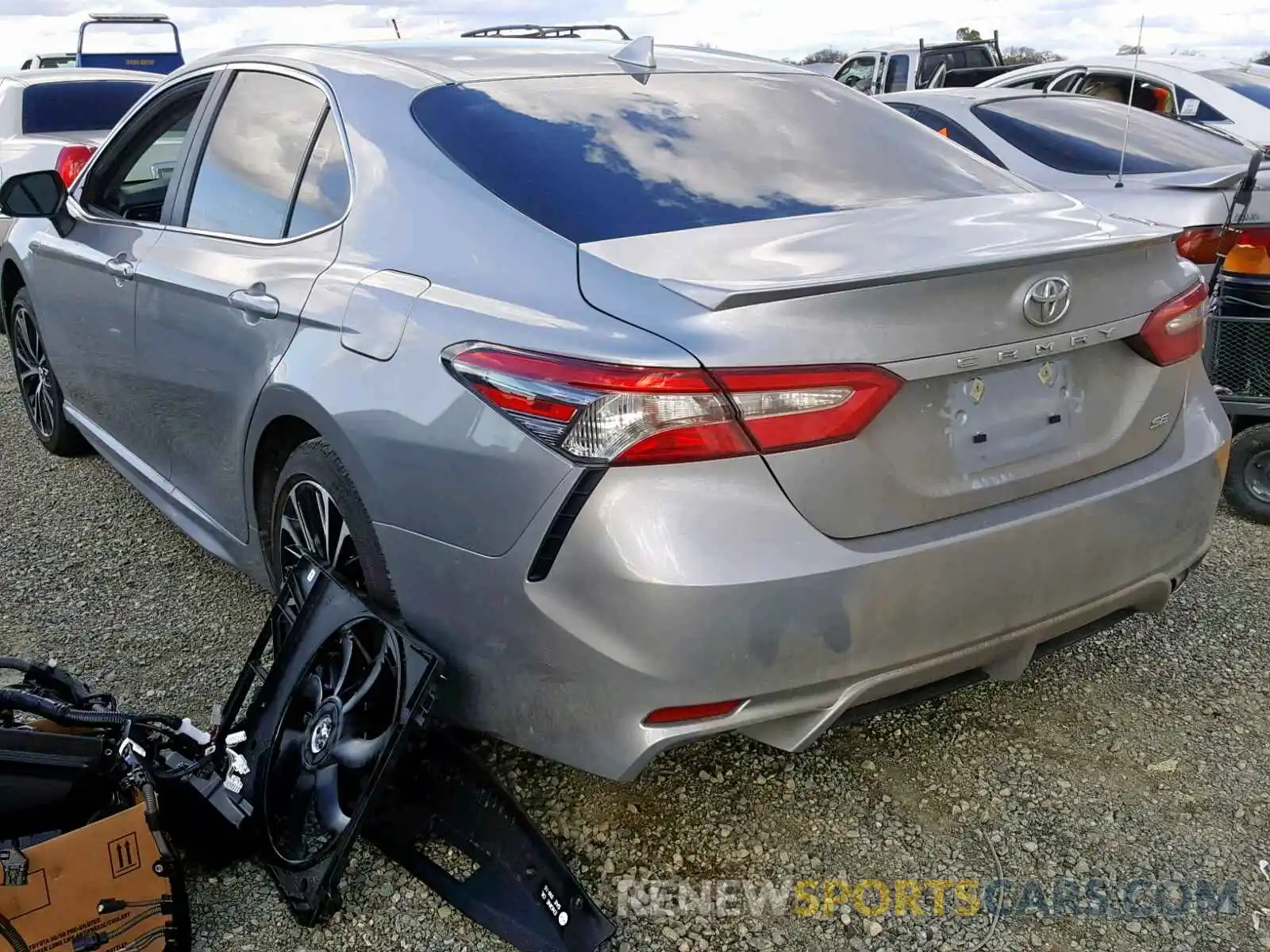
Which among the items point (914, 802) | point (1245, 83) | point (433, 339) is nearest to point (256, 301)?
point (433, 339)

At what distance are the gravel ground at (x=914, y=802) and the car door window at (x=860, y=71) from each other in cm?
1338

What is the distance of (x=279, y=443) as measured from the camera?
283cm

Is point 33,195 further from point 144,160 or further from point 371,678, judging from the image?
point 371,678

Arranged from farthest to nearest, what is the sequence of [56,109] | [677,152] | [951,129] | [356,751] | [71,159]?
[56,109] → [71,159] → [951,129] → [677,152] → [356,751]

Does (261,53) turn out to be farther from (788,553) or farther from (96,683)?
(788,553)

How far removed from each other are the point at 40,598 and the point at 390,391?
81.4 inches

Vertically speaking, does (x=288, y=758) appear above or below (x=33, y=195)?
below

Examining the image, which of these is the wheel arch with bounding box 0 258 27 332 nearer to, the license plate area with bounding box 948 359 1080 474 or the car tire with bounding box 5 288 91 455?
the car tire with bounding box 5 288 91 455

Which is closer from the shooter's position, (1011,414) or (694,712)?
(694,712)

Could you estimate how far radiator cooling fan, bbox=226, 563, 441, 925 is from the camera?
2.24 metres

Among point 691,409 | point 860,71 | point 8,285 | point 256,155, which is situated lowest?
point 860,71

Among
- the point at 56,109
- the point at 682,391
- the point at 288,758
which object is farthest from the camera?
the point at 56,109

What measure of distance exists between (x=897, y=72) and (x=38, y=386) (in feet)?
41.7

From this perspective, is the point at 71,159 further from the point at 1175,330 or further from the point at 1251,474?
the point at 1175,330
